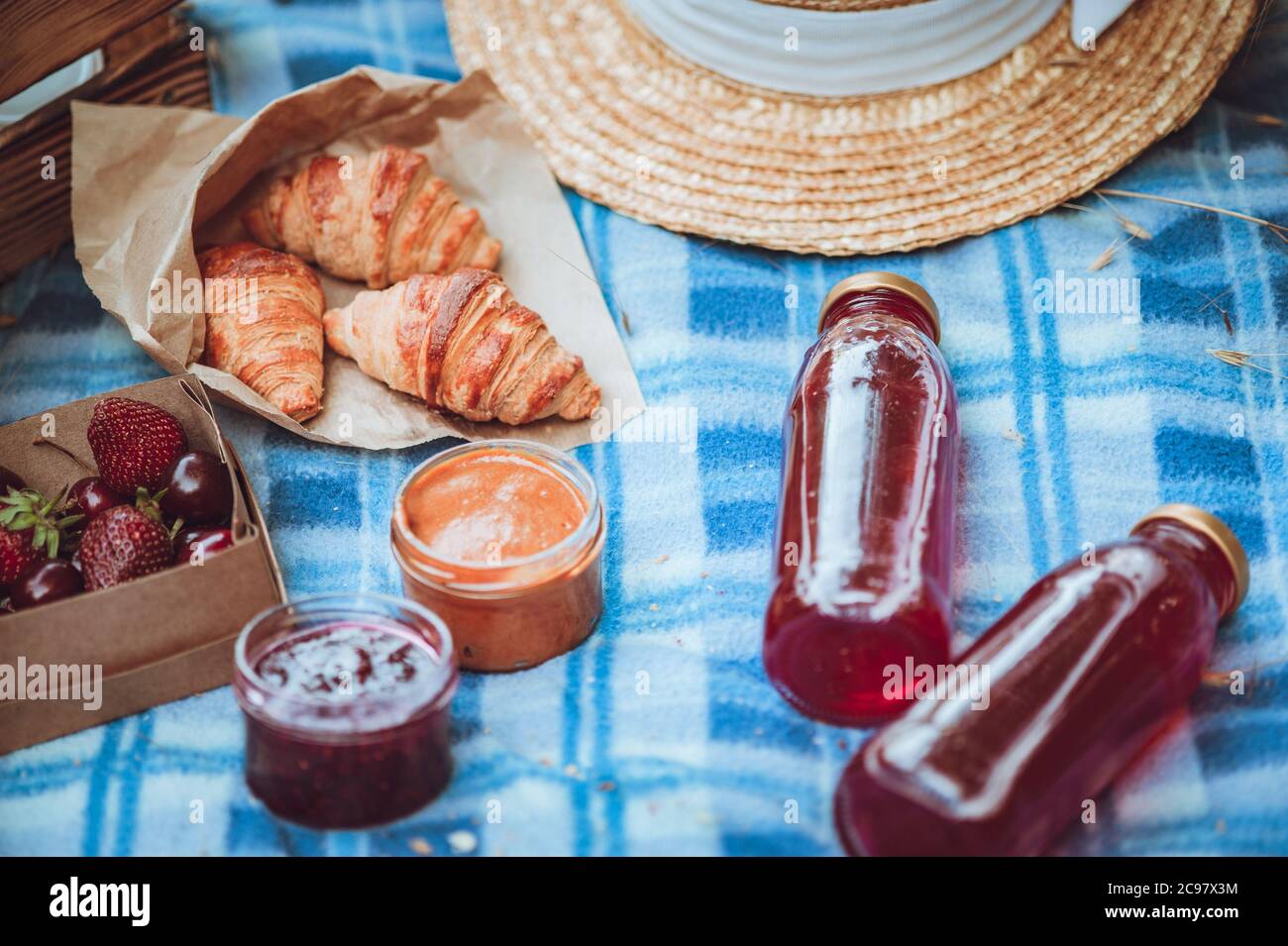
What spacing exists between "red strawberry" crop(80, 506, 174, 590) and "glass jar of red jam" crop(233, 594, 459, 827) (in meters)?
0.14

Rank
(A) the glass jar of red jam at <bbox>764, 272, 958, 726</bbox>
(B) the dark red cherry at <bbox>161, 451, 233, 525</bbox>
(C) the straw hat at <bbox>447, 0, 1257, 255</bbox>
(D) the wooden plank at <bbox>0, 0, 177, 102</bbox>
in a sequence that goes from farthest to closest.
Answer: (C) the straw hat at <bbox>447, 0, 1257, 255</bbox>, (D) the wooden plank at <bbox>0, 0, 177, 102</bbox>, (B) the dark red cherry at <bbox>161, 451, 233, 525</bbox>, (A) the glass jar of red jam at <bbox>764, 272, 958, 726</bbox>

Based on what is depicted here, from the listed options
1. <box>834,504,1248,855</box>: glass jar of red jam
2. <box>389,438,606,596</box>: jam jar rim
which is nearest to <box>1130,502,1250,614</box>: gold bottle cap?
<box>834,504,1248,855</box>: glass jar of red jam

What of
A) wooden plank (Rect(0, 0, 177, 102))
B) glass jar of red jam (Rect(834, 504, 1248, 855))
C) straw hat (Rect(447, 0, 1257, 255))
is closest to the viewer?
glass jar of red jam (Rect(834, 504, 1248, 855))

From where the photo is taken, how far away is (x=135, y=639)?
4.10 ft

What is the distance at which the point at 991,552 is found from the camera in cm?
145

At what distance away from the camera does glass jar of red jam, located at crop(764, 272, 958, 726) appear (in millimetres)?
1208

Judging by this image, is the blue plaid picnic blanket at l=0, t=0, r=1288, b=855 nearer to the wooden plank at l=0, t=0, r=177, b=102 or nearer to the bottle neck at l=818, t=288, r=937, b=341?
the bottle neck at l=818, t=288, r=937, b=341

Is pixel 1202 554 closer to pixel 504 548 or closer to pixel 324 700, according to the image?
pixel 504 548

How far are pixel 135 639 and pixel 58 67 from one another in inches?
36.7

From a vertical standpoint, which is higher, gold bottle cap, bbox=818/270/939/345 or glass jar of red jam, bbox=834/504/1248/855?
gold bottle cap, bbox=818/270/939/345

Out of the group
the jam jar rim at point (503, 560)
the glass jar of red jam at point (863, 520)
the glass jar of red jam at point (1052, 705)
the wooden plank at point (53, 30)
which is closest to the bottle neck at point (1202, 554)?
the glass jar of red jam at point (1052, 705)

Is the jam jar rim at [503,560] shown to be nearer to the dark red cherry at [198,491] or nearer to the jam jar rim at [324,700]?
the jam jar rim at [324,700]

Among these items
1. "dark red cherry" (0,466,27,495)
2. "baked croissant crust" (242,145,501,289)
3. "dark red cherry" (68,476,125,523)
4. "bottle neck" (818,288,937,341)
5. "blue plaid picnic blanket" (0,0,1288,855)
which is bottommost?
"blue plaid picnic blanket" (0,0,1288,855)

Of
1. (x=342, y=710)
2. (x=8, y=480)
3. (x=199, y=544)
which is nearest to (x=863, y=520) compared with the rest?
(x=342, y=710)
